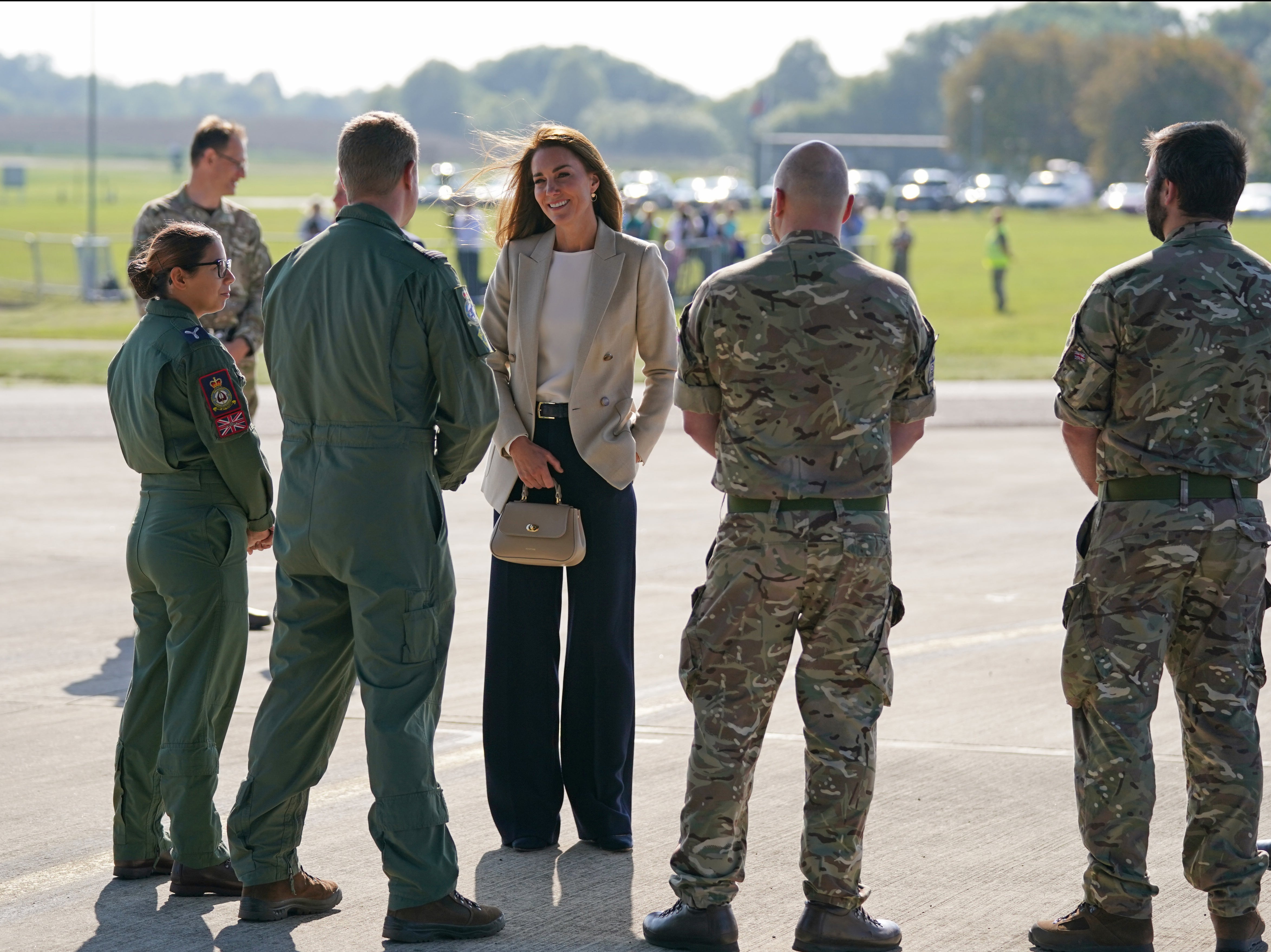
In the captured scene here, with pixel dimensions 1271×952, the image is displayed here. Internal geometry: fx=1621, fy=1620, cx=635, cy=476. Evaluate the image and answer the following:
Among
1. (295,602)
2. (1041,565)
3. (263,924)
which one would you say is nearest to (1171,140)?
(295,602)

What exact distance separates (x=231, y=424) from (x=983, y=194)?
91975 mm

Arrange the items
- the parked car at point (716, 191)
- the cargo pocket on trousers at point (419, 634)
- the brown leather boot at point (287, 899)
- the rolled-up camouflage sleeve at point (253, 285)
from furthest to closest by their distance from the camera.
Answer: the parked car at point (716, 191) < the rolled-up camouflage sleeve at point (253, 285) < the brown leather boot at point (287, 899) < the cargo pocket on trousers at point (419, 634)

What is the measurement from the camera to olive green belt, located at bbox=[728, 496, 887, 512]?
4230mm

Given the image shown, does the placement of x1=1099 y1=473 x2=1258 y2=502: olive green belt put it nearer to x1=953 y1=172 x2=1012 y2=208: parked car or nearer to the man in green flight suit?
the man in green flight suit

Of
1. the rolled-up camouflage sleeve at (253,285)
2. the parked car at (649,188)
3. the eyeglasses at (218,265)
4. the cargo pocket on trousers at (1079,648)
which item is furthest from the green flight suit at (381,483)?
the parked car at (649,188)

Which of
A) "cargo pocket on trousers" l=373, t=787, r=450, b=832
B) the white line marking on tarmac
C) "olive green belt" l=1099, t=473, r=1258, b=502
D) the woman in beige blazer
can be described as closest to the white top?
the woman in beige blazer

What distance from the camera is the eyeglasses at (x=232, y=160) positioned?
26.7 feet

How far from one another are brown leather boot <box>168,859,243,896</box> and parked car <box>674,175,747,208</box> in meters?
75.9

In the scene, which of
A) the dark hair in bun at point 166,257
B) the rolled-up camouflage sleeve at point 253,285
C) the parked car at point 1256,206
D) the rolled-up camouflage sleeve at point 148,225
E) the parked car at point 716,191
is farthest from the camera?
the parked car at point 716,191

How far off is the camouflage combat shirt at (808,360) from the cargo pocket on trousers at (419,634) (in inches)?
34.2

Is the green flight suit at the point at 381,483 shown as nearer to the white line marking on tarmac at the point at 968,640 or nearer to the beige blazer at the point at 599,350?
the beige blazer at the point at 599,350

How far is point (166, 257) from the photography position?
4785 mm

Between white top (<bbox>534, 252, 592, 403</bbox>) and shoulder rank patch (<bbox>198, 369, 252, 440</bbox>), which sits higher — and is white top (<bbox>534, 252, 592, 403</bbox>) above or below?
above

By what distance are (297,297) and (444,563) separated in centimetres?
82
